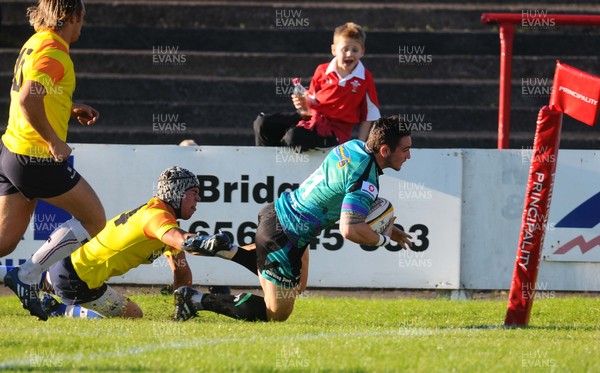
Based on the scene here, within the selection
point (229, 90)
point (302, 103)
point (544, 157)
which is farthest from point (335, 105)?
point (229, 90)

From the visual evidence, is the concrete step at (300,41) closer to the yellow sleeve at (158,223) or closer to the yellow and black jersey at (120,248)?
the yellow and black jersey at (120,248)

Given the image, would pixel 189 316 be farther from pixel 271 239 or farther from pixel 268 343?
pixel 268 343

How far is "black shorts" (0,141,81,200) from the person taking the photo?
23.4ft

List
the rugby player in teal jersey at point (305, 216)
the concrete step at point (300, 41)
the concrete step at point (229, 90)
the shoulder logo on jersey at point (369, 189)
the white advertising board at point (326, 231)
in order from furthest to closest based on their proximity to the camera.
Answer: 1. the concrete step at point (300, 41)
2. the concrete step at point (229, 90)
3. the white advertising board at point (326, 231)
4. the rugby player in teal jersey at point (305, 216)
5. the shoulder logo on jersey at point (369, 189)

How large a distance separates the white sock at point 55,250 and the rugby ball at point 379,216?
6.75ft

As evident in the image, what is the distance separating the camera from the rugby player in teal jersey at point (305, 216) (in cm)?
723

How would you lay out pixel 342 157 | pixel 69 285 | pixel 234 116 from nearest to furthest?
1. pixel 342 157
2. pixel 69 285
3. pixel 234 116

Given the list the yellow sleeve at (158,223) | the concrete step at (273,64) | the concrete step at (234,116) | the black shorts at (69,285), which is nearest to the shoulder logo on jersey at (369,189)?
the yellow sleeve at (158,223)

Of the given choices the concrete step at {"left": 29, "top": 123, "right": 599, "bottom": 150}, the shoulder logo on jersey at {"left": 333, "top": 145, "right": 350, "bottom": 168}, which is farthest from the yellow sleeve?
the concrete step at {"left": 29, "top": 123, "right": 599, "bottom": 150}

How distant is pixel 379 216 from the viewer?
7371 millimetres

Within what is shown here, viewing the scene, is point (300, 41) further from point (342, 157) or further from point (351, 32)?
point (342, 157)

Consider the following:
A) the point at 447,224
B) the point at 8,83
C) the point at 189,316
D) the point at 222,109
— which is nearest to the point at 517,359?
the point at 189,316

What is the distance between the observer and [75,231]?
764 centimetres

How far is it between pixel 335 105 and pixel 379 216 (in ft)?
9.67
